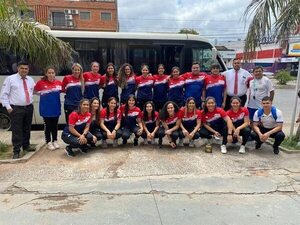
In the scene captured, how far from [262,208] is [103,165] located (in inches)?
111

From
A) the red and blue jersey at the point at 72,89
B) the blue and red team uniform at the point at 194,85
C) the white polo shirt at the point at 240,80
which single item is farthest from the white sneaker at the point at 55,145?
the white polo shirt at the point at 240,80

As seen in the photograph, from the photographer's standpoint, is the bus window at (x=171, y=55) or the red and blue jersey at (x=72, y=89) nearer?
the red and blue jersey at (x=72, y=89)

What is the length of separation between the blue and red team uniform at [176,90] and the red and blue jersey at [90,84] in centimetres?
163

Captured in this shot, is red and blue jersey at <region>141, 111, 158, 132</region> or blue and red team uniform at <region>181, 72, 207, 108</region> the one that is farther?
blue and red team uniform at <region>181, 72, 207, 108</region>

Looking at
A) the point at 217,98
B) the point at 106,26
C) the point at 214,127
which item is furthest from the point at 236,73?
the point at 106,26

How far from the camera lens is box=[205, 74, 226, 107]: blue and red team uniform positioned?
23.4ft

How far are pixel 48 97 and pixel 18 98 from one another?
61cm

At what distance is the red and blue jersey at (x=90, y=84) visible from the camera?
23.2ft

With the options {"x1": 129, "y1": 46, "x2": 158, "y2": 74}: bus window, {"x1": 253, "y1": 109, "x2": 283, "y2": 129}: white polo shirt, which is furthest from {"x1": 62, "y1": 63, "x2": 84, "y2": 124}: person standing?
{"x1": 253, "y1": 109, "x2": 283, "y2": 129}: white polo shirt

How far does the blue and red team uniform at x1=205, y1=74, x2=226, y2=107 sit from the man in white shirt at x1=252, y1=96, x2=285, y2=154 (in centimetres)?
95

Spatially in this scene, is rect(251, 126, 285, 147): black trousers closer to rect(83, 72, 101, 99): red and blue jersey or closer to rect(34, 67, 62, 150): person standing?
rect(83, 72, 101, 99): red and blue jersey

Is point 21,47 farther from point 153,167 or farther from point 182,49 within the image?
point 182,49

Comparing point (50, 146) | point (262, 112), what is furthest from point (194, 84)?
point (50, 146)

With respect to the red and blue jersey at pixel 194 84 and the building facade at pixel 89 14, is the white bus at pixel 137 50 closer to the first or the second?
the red and blue jersey at pixel 194 84
